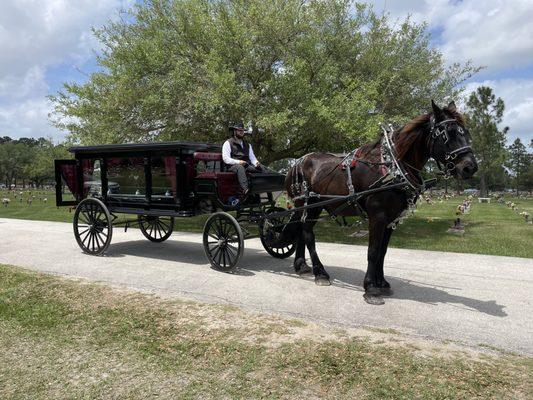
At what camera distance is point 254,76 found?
41.3 feet

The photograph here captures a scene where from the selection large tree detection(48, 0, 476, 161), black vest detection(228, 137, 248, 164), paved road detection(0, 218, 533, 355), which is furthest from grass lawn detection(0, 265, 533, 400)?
large tree detection(48, 0, 476, 161)

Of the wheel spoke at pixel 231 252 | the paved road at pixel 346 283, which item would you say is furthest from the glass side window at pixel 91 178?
the wheel spoke at pixel 231 252

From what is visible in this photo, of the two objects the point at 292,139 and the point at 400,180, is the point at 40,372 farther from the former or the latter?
the point at 292,139

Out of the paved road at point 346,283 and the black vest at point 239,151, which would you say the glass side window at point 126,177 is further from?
the black vest at point 239,151

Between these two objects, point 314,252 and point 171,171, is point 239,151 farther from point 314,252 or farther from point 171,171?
point 314,252

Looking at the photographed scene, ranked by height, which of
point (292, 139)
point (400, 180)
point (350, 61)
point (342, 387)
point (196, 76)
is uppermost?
point (350, 61)

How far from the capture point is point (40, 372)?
382cm

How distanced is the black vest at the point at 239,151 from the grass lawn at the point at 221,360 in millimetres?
3185

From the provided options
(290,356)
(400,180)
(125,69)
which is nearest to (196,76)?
(125,69)

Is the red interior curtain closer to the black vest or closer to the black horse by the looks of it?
the black vest

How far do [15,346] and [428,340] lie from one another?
13.8 feet

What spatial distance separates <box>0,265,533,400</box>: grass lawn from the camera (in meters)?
3.48

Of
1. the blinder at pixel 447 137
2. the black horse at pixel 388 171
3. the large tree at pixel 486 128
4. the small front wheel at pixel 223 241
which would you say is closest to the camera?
the blinder at pixel 447 137

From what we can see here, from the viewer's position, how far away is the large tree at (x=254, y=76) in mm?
11633
